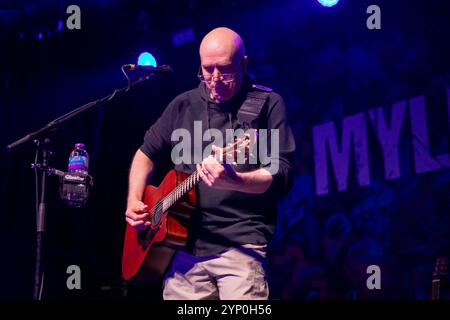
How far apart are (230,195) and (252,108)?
487 mm

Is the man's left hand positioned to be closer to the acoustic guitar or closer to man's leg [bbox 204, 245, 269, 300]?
the acoustic guitar

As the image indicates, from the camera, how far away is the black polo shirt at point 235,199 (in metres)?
3.01

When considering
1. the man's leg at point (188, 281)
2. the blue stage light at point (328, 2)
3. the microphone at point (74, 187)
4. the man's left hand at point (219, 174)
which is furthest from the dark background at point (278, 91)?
the man's left hand at point (219, 174)

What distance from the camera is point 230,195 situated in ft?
10.2

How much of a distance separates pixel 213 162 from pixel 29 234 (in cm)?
397

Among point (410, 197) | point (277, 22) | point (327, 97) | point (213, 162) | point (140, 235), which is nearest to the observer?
point (213, 162)

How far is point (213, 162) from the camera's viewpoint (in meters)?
2.68

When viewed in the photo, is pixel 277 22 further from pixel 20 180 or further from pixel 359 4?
pixel 20 180

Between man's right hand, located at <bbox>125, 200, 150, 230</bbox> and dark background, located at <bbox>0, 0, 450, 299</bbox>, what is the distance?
2.72 meters

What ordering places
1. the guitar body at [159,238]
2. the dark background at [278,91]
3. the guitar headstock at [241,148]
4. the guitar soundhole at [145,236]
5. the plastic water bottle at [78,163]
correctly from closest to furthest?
the guitar headstock at [241,148], the guitar body at [159,238], the guitar soundhole at [145,236], the plastic water bottle at [78,163], the dark background at [278,91]

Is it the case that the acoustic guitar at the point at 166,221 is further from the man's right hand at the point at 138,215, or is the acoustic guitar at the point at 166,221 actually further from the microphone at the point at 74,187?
the microphone at the point at 74,187

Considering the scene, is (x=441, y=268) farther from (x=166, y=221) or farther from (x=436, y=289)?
(x=166, y=221)

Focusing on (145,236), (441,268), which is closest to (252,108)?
(145,236)

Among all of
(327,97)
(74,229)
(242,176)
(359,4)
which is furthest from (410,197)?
(74,229)
